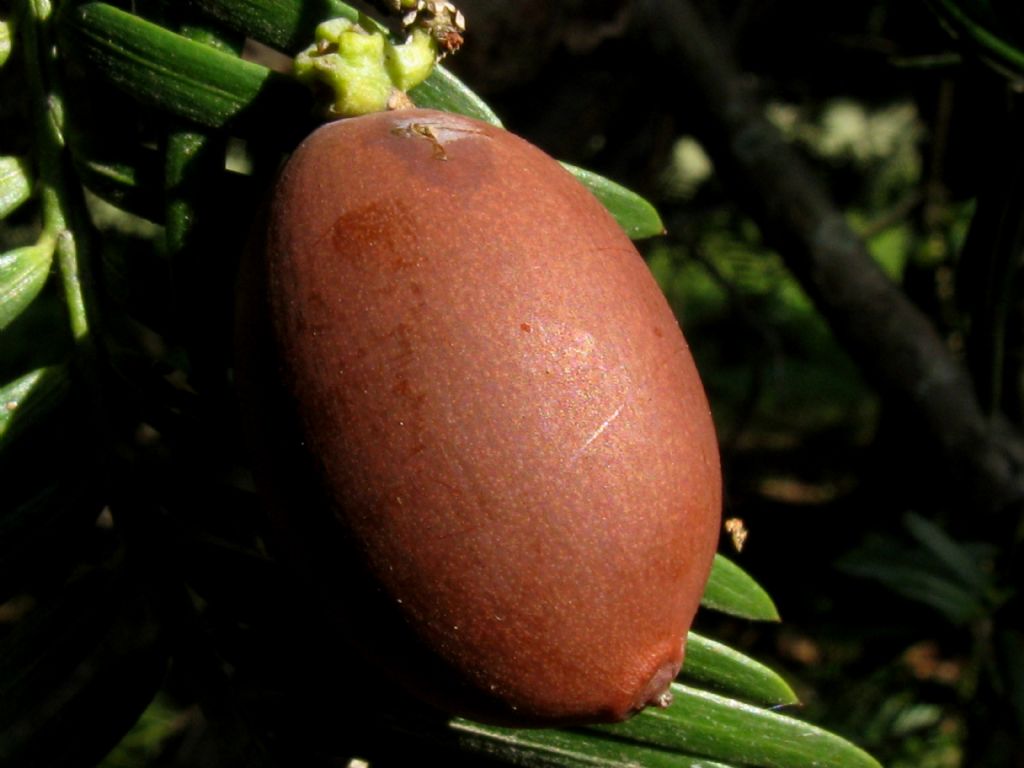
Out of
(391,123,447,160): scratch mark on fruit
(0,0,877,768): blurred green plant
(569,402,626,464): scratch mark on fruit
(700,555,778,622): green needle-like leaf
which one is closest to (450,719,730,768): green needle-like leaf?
(0,0,877,768): blurred green plant

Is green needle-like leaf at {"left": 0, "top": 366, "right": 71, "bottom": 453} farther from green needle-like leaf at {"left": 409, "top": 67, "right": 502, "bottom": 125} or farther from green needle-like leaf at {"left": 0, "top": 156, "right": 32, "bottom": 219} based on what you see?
green needle-like leaf at {"left": 409, "top": 67, "right": 502, "bottom": 125}

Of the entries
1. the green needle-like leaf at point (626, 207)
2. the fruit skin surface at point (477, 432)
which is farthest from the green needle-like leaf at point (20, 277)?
the green needle-like leaf at point (626, 207)

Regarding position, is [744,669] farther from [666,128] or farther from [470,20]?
[666,128]

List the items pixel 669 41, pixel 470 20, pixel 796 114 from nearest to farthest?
pixel 470 20, pixel 669 41, pixel 796 114

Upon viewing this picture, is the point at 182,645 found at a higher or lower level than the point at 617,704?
lower

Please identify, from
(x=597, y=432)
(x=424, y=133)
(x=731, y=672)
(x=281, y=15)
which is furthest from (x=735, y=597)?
(x=281, y=15)

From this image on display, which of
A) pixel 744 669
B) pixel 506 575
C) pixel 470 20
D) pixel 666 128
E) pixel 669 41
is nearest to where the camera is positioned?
pixel 506 575

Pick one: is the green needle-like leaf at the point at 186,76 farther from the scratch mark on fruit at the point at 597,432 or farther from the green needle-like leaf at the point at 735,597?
the green needle-like leaf at the point at 735,597

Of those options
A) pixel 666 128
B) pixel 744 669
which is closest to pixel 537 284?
pixel 744 669
